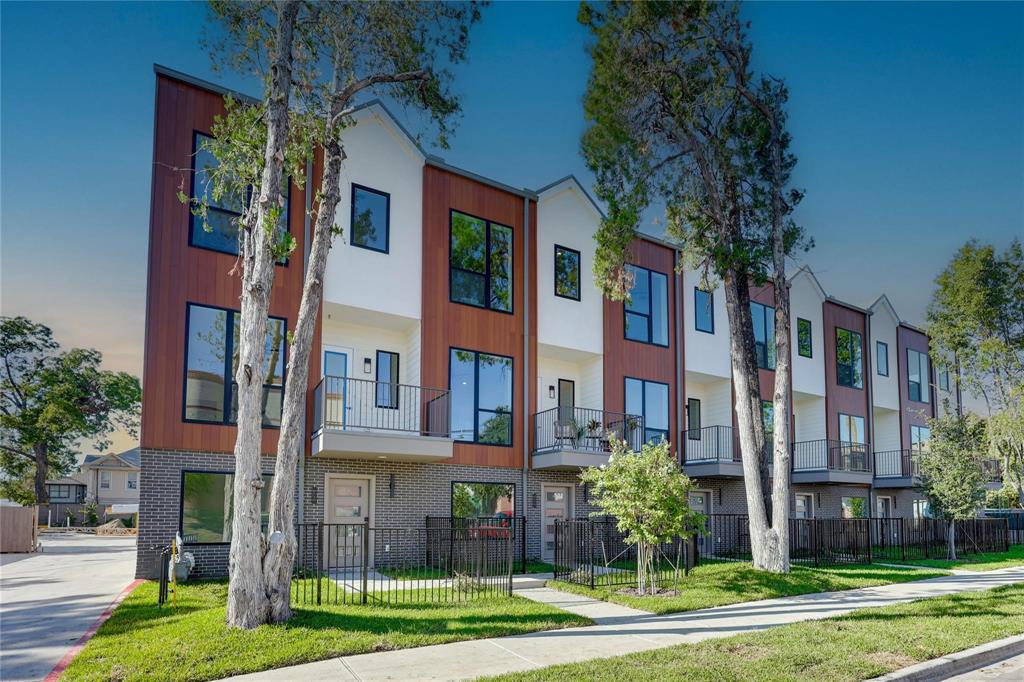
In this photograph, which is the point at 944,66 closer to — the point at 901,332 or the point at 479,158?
the point at 479,158

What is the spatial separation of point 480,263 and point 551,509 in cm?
685

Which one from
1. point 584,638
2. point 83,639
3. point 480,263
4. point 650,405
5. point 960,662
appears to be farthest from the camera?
point 650,405

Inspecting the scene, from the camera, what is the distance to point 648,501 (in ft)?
42.1

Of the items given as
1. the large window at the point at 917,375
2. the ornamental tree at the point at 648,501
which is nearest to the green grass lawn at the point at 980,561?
the large window at the point at 917,375

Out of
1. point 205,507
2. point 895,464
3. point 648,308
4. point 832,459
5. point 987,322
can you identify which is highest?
point 987,322

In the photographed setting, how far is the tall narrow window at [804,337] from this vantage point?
27.1m

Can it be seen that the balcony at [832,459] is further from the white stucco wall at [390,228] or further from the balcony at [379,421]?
the white stucco wall at [390,228]

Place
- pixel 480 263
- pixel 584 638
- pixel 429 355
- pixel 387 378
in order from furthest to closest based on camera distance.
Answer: pixel 480 263 → pixel 387 378 → pixel 429 355 → pixel 584 638

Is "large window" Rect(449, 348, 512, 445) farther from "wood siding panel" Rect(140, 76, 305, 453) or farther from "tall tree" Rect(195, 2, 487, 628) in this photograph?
"tall tree" Rect(195, 2, 487, 628)

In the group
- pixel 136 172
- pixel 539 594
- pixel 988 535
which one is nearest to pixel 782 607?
pixel 539 594

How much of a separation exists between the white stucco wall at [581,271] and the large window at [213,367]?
769 cm

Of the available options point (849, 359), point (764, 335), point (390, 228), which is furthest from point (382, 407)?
point (849, 359)

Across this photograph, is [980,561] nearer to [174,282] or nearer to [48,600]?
[174,282]

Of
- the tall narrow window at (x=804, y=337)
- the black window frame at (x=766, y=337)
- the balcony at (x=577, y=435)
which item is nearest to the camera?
the balcony at (x=577, y=435)
